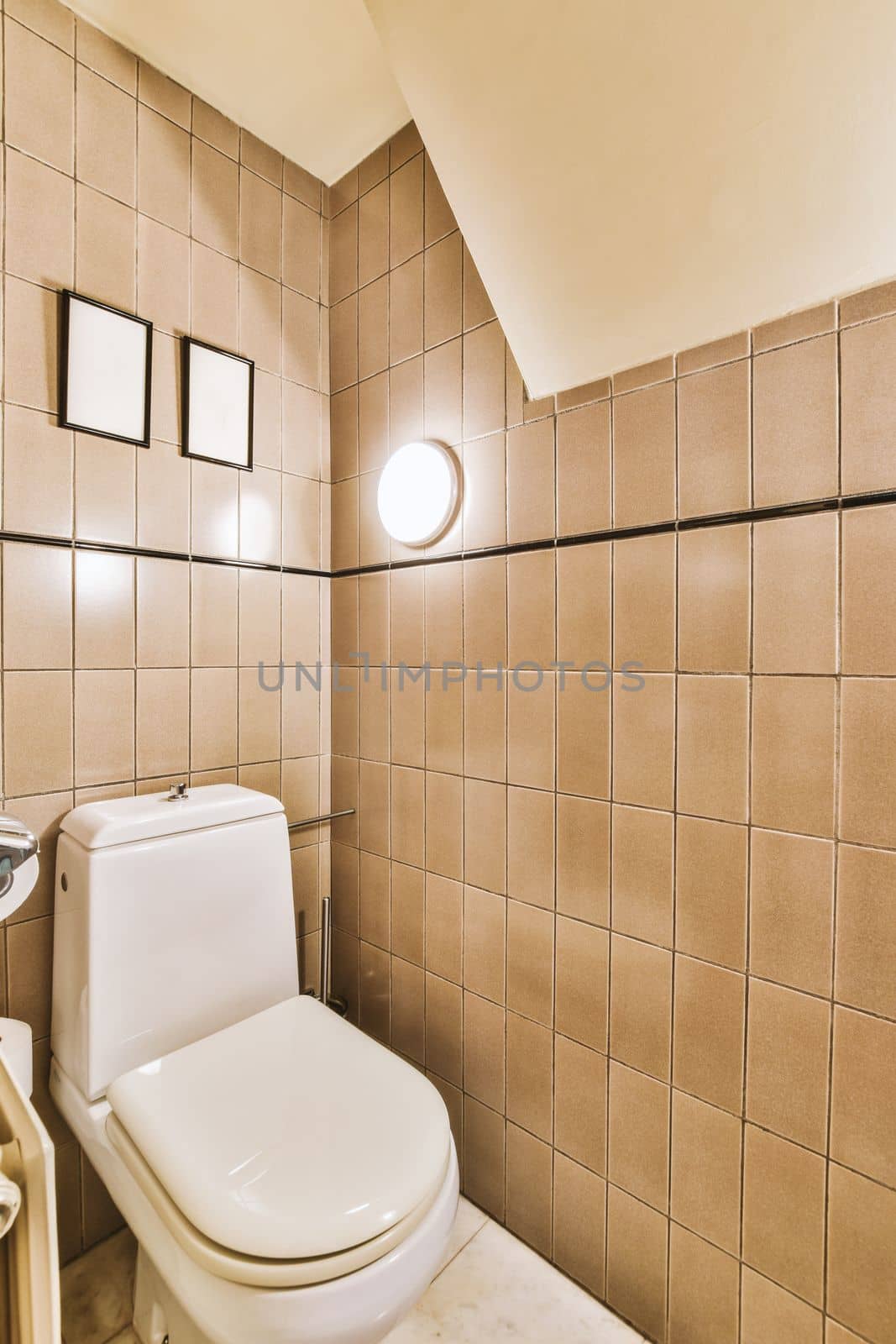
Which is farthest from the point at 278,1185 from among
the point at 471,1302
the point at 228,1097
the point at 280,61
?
the point at 280,61

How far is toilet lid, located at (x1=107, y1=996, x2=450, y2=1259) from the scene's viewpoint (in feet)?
2.49

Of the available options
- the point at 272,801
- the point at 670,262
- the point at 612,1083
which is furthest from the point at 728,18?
the point at 612,1083

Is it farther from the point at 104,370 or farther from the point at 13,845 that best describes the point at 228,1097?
the point at 104,370

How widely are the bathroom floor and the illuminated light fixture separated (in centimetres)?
143

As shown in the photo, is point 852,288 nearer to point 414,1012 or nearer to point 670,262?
point 670,262

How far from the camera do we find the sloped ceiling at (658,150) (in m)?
0.78

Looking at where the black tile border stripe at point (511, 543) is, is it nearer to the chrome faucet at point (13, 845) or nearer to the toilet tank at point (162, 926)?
the toilet tank at point (162, 926)

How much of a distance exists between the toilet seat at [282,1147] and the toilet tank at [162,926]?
0.11 meters

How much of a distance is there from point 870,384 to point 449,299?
87 centimetres

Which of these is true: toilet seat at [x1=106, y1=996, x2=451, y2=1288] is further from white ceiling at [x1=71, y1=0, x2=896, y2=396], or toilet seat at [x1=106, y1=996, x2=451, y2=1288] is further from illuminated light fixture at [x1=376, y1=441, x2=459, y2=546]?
white ceiling at [x1=71, y1=0, x2=896, y2=396]

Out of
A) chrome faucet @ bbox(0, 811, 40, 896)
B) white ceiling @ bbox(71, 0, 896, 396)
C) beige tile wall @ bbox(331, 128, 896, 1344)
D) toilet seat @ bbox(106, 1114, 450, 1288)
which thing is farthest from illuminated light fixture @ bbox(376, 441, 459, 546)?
toilet seat @ bbox(106, 1114, 450, 1288)

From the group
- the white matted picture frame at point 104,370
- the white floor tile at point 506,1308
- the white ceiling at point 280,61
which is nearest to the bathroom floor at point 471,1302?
the white floor tile at point 506,1308

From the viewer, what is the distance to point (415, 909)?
1.47m

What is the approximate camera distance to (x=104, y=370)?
49.4 inches
